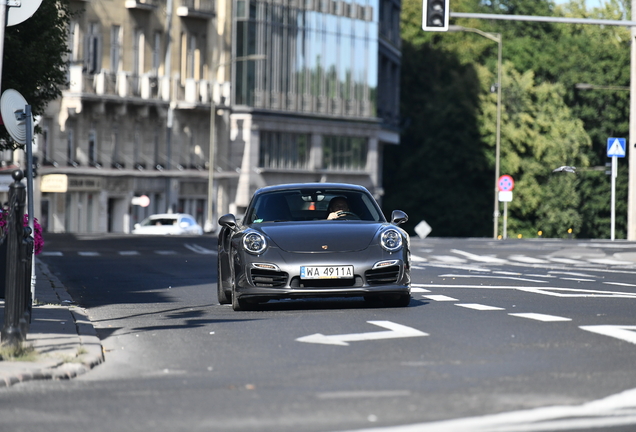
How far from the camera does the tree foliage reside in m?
83.6

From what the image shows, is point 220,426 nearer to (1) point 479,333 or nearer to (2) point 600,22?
(1) point 479,333

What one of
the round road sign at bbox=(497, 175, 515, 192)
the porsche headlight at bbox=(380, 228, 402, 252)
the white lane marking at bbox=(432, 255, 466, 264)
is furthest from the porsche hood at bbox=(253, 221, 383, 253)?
the round road sign at bbox=(497, 175, 515, 192)

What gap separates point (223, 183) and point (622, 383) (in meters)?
66.5

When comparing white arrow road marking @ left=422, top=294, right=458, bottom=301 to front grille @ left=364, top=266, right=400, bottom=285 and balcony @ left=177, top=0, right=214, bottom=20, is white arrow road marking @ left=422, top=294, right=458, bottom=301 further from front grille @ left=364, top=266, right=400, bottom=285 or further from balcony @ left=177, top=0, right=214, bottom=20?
balcony @ left=177, top=0, right=214, bottom=20

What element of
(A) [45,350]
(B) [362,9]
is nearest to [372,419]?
(A) [45,350]

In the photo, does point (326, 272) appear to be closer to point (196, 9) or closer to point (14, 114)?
point (14, 114)

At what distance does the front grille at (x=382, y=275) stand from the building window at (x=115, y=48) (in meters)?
52.9

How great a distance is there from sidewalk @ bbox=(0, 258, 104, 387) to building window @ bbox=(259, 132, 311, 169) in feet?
198

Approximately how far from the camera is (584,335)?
11.8m

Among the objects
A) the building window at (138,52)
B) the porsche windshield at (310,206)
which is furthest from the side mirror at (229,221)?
the building window at (138,52)

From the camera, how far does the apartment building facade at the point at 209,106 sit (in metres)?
64.5

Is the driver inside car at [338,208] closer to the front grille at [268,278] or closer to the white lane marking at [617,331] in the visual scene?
the front grille at [268,278]

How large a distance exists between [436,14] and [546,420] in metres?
21.0

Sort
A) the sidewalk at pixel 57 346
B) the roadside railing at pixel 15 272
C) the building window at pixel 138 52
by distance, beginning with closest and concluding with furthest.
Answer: the sidewalk at pixel 57 346 → the roadside railing at pixel 15 272 → the building window at pixel 138 52
